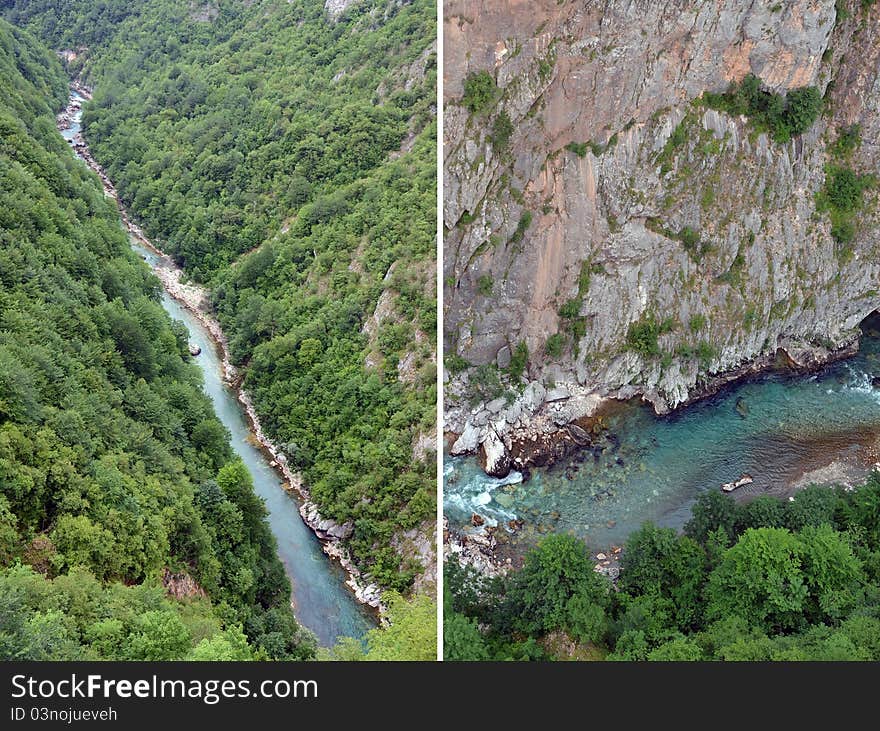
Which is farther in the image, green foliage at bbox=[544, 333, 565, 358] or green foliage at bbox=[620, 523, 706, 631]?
green foliage at bbox=[544, 333, 565, 358]

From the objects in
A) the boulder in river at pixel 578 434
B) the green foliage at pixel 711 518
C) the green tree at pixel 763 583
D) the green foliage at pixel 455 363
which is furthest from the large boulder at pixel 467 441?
the green tree at pixel 763 583

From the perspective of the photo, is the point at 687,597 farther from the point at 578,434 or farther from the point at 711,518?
the point at 578,434

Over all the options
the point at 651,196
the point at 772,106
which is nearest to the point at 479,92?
the point at 651,196

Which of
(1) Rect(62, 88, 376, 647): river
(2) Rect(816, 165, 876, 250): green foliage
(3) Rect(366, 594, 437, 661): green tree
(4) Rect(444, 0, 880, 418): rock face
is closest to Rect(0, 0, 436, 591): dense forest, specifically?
(1) Rect(62, 88, 376, 647): river

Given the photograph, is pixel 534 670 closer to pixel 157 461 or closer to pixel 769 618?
pixel 769 618

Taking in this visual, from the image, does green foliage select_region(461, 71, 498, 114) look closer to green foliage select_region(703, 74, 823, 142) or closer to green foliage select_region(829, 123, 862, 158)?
green foliage select_region(703, 74, 823, 142)

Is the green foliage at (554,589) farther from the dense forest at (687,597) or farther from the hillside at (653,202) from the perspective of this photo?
the hillside at (653,202)
